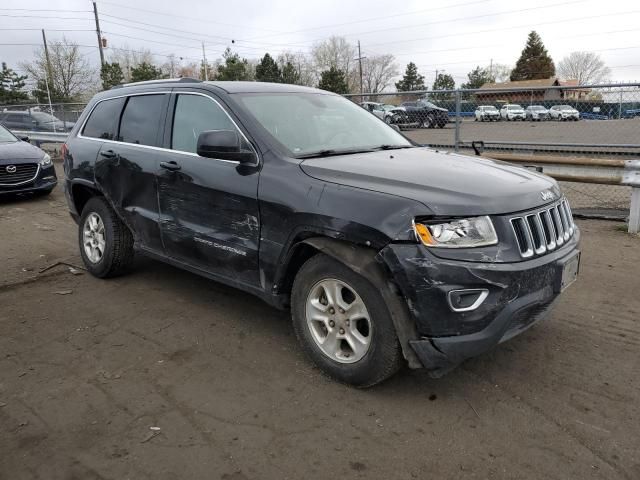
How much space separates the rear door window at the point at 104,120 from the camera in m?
4.97

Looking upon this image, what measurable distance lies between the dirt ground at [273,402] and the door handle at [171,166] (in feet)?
3.95

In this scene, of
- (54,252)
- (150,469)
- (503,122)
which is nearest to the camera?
(150,469)

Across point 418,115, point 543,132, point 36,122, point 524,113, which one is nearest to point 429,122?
point 418,115

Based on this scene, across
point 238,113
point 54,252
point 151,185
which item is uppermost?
point 238,113

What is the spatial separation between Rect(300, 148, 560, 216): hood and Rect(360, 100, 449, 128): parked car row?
4990 mm

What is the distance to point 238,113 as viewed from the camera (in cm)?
374

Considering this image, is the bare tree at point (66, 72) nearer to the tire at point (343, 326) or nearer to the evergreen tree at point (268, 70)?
the evergreen tree at point (268, 70)

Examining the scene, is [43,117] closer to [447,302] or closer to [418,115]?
[418,115]

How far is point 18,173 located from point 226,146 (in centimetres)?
770

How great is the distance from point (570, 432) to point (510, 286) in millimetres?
827

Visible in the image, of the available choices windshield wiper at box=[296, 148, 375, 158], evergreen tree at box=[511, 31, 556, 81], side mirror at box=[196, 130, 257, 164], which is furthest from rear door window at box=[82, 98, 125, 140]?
evergreen tree at box=[511, 31, 556, 81]

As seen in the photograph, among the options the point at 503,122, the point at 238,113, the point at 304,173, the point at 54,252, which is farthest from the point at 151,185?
the point at 503,122

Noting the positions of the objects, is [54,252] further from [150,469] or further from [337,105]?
[150,469]

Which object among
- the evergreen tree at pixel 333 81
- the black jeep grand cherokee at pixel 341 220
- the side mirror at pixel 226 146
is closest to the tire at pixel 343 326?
the black jeep grand cherokee at pixel 341 220
